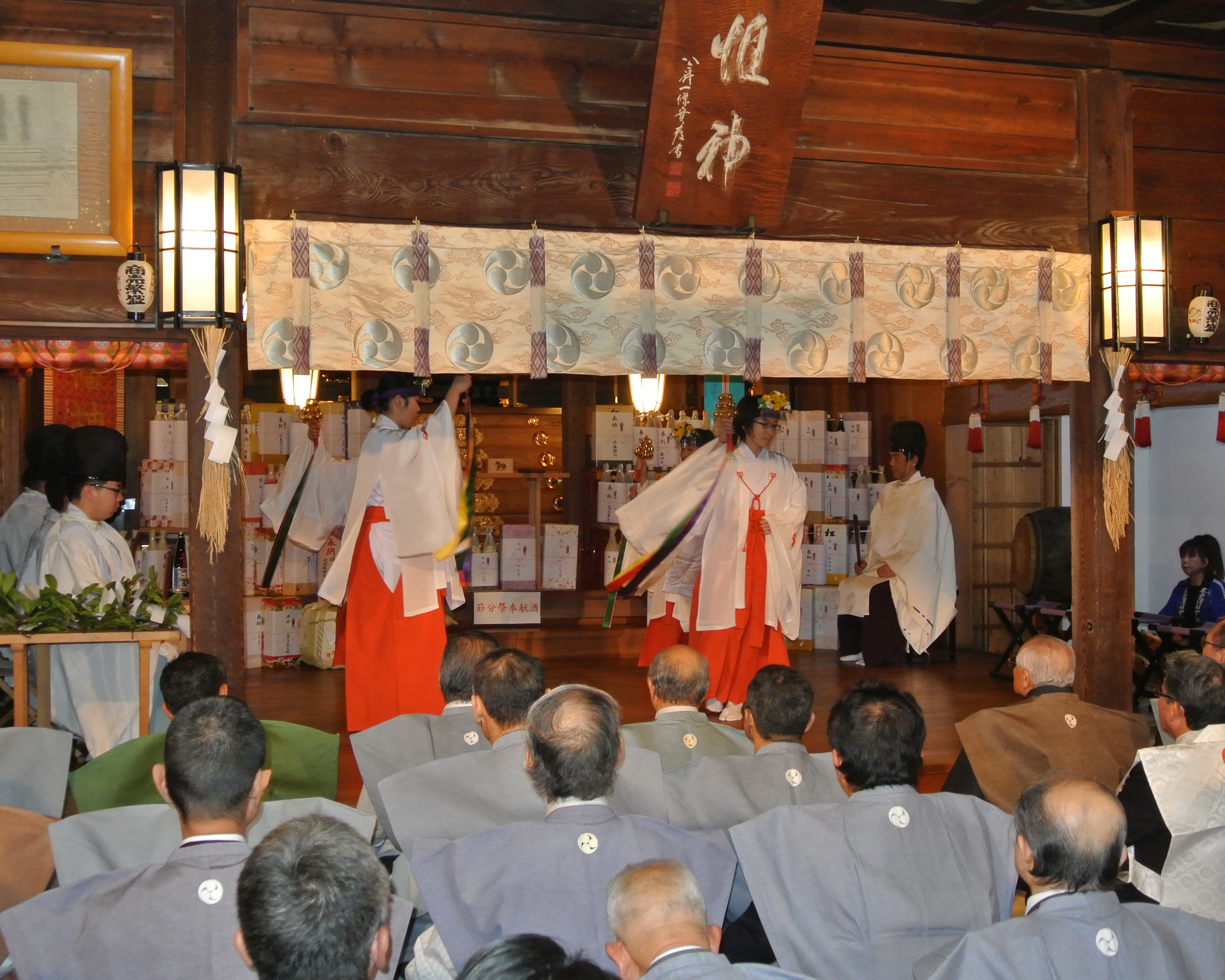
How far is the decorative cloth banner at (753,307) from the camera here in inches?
216

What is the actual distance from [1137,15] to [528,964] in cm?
582

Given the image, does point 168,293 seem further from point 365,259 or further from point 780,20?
point 780,20

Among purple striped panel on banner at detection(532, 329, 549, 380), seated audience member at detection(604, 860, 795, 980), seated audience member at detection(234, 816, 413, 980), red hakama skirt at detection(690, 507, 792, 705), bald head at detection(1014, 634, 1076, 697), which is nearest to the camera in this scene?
seated audience member at detection(234, 816, 413, 980)

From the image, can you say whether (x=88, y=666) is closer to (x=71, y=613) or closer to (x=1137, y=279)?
(x=71, y=613)

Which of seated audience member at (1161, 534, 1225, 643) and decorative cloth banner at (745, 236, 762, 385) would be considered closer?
decorative cloth banner at (745, 236, 762, 385)

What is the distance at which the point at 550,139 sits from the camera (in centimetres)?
534

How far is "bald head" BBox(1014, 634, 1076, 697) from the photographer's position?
3795 millimetres

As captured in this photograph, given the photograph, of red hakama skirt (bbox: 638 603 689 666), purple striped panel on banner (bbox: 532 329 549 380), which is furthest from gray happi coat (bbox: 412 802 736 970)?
red hakama skirt (bbox: 638 603 689 666)

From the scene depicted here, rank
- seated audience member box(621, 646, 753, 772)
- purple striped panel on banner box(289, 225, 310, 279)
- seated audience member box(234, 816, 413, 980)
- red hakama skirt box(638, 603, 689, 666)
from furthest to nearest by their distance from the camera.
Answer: red hakama skirt box(638, 603, 689, 666)
purple striped panel on banner box(289, 225, 310, 279)
seated audience member box(621, 646, 753, 772)
seated audience member box(234, 816, 413, 980)

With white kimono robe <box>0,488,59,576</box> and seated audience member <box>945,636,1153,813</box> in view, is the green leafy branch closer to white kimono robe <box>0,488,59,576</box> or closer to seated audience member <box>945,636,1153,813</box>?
white kimono robe <box>0,488,59,576</box>

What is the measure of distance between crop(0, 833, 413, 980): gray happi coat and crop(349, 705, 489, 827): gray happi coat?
1132 mm

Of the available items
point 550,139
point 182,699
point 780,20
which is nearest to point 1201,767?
point 182,699

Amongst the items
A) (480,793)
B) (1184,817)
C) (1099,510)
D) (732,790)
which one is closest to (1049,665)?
(1184,817)

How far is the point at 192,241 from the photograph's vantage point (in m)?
4.74
